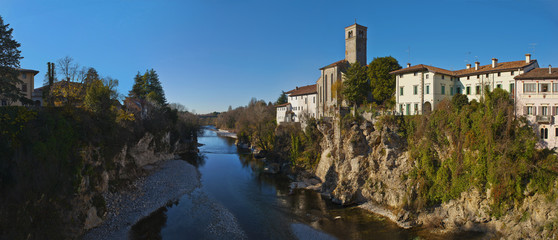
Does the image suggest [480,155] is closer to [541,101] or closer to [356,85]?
[541,101]

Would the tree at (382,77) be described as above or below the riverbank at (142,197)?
above

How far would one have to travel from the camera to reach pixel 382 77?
3422 centimetres

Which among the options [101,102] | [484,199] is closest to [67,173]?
[101,102]

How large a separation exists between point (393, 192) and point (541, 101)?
1331 centimetres

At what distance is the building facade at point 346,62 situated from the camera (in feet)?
138

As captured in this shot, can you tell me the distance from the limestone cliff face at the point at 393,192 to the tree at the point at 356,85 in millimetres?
5393

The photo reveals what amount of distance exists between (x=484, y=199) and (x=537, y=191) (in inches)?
115

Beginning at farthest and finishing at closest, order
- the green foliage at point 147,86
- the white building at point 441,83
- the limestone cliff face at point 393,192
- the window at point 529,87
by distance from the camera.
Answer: the green foliage at point 147,86 → the white building at point 441,83 → the window at point 529,87 → the limestone cliff face at point 393,192

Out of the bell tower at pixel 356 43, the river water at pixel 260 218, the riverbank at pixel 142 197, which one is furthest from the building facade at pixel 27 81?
the bell tower at pixel 356 43

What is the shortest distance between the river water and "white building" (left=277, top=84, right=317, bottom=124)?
1997cm

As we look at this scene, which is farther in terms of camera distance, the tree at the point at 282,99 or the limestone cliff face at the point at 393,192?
the tree at the point at 282,99

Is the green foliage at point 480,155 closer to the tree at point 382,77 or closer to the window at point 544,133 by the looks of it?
the window at point 544,133

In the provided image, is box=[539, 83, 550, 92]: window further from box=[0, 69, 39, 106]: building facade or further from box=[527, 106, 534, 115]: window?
box=[0, 69, 39, 106]: building facade

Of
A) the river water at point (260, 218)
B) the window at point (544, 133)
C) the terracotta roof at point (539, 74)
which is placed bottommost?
the river water at point (260, 218)
